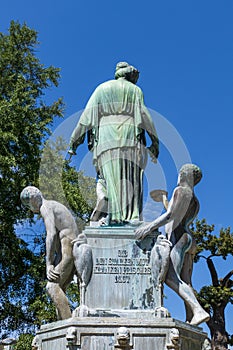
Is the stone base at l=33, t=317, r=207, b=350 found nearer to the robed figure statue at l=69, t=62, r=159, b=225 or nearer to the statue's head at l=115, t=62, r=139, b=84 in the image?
the robed figure statue at l=69, t=62, r=159, b=225

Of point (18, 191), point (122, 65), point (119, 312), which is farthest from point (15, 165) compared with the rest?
point (119, 312)

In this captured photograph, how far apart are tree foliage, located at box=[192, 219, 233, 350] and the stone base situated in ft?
52.9

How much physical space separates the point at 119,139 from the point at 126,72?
4.30 ft

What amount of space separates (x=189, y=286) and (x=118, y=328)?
1.48 metres

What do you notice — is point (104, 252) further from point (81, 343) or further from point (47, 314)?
point (47, 314)

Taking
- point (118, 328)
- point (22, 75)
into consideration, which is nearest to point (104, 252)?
point (118, 328)

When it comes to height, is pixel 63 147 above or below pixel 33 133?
below

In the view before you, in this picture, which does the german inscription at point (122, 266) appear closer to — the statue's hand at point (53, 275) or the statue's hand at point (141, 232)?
the statue's hand at point (141, 232)

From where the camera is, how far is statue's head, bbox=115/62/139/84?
9.69 metres

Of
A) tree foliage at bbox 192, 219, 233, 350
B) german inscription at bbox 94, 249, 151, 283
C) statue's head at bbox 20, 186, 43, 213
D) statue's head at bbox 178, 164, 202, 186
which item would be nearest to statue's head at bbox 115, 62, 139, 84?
statue's head at bbox 178, 164, 202, 186

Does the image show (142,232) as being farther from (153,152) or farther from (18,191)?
(18,191)

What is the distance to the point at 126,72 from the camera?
9.68 meters

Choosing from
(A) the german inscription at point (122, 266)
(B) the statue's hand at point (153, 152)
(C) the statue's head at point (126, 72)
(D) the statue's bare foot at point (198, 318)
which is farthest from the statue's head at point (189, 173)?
(C) the statue's head at point (126, 72)

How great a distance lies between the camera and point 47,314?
16.5 meters
